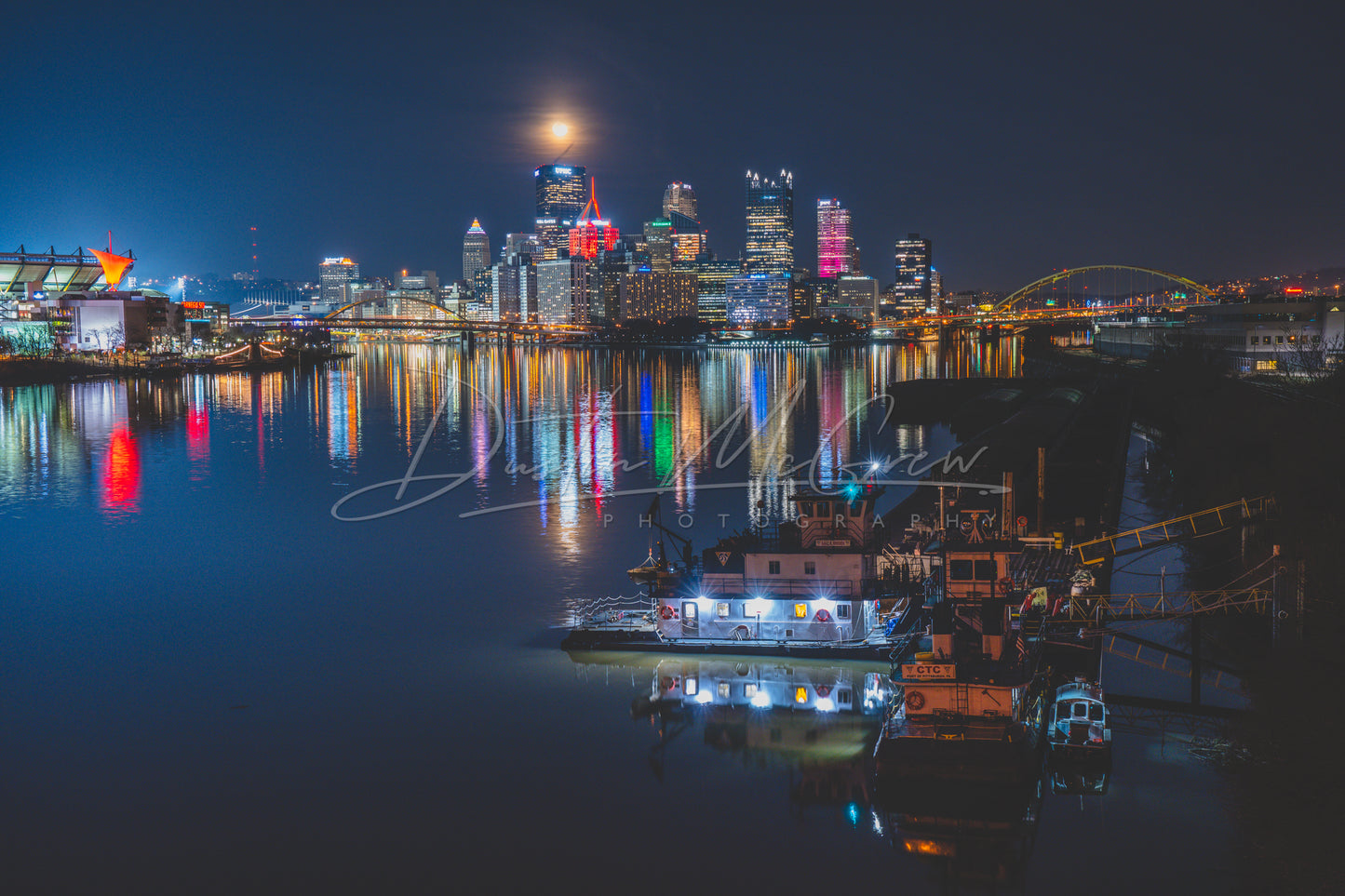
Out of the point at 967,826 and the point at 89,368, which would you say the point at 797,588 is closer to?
the point at 967,826

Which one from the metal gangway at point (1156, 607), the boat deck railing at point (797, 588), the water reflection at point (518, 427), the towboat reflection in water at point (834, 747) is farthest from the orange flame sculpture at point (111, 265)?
the metal gangway at point (1156, 607)

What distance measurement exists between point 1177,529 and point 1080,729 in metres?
10.9

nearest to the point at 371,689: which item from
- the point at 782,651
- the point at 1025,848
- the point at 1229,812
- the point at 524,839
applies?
the point at 524,839

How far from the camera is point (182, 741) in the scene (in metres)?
12.2

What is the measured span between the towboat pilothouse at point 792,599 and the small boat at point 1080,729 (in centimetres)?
236

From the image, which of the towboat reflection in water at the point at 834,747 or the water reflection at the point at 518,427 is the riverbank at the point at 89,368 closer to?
the water reflection at the point at 518,427

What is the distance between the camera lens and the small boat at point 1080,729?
36.0ft

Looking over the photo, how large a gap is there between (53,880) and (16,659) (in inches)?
263

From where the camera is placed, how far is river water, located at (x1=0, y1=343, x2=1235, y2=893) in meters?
9.66

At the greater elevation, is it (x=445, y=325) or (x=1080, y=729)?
(x=445, y=325)

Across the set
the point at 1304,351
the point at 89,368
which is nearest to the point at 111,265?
the point at 89,368

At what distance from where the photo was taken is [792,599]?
46.2ft

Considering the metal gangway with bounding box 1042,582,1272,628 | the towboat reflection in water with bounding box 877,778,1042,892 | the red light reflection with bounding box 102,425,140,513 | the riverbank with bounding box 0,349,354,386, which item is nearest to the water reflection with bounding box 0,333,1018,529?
the red light reflection with bounding box 102,425,140,513

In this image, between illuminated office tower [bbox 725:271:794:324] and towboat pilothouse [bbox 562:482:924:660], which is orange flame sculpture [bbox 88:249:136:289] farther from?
towboat pilothouse [bbox 562:482:924:660]
